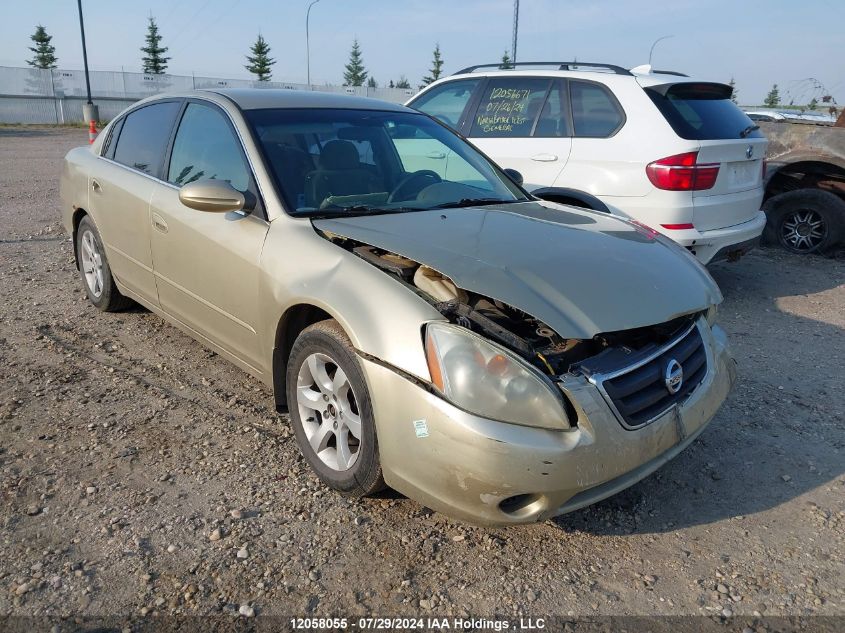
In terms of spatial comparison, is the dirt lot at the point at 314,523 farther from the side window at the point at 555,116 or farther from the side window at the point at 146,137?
the side window at the point at 555,116

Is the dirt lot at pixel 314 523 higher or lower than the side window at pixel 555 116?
lower

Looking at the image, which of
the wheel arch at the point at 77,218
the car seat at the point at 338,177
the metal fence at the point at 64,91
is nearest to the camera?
the car seat at the point at 338,177

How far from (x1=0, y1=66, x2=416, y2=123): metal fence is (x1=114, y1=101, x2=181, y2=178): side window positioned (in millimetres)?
28220

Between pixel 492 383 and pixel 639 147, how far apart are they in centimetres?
371

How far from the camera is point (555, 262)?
277 centimetres

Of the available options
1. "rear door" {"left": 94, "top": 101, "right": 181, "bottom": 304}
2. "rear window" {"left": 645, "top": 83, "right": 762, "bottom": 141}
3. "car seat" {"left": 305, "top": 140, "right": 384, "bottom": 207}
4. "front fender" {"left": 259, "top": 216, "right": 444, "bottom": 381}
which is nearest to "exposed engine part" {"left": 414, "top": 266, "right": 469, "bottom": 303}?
"front fender" {"left": 259, "top": 216, "right": 444, "bottom": 381}

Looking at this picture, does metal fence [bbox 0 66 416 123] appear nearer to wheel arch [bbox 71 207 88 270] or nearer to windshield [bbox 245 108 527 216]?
wheel arch [bbox 71 207 88 270]

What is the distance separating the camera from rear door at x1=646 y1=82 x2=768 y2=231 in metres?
5.27

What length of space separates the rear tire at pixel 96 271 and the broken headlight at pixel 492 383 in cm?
333

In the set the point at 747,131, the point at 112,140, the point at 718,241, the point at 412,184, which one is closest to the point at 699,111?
the point at 747,131

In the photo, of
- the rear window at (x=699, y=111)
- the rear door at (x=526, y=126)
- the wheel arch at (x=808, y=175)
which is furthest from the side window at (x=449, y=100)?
the wheel arch at (x=808, y=175)

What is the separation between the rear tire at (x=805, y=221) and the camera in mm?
7273

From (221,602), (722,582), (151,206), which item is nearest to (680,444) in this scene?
(722,582)

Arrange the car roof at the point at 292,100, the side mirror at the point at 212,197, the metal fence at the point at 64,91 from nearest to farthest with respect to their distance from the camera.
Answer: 1. the side mirror at the point at 212,197
2. the car roof at the point at 292,100
3. the metal fence at the point at 64,91
